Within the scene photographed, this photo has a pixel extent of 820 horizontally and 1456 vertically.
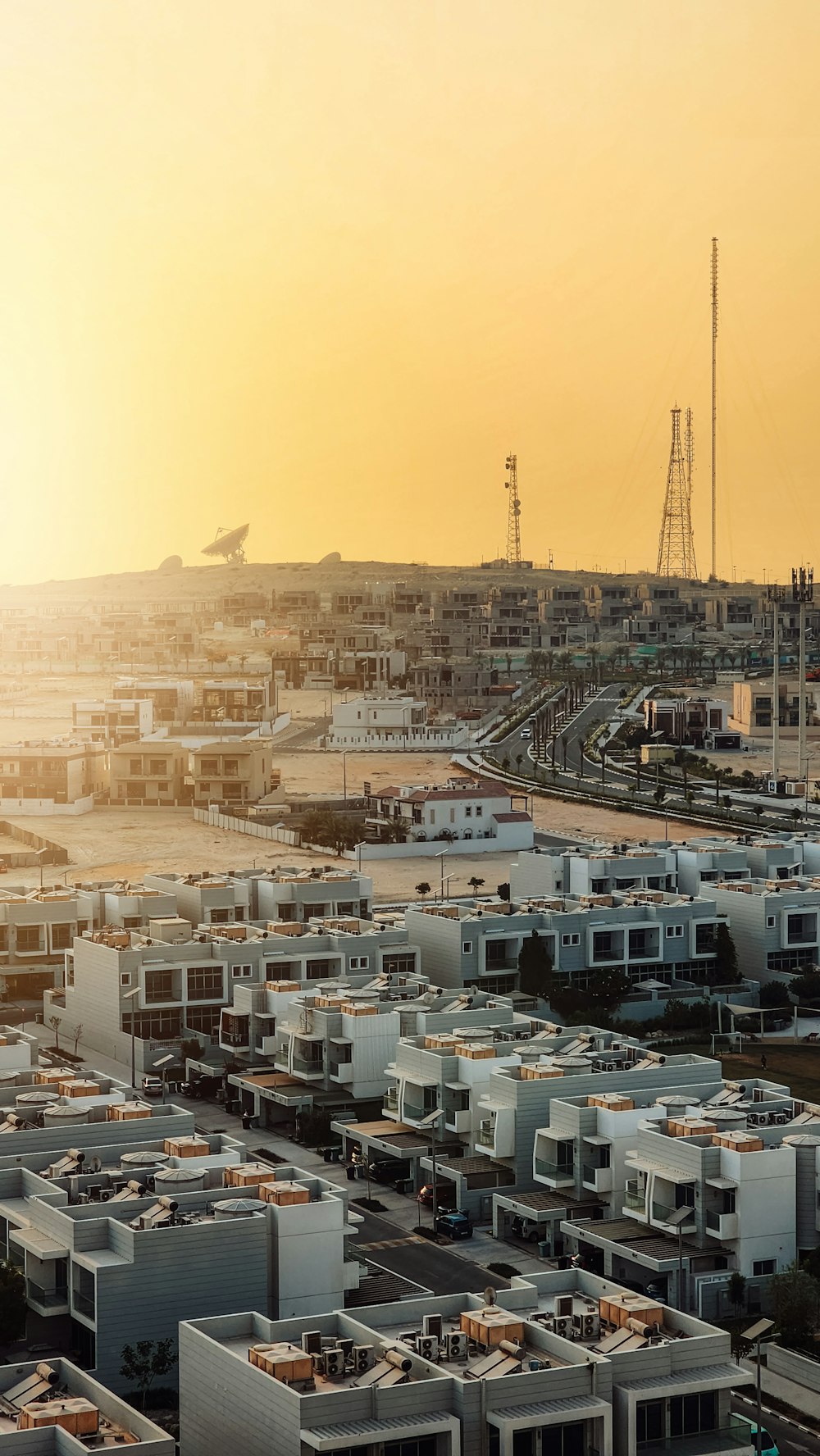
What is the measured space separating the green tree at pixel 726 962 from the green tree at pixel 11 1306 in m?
11.6

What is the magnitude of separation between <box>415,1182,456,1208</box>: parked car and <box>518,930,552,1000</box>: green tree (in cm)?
601

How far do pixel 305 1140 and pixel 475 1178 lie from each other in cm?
210

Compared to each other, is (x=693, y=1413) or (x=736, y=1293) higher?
(x=693, y=1413)

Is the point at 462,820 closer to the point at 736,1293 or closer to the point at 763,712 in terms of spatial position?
the point at 736,1293

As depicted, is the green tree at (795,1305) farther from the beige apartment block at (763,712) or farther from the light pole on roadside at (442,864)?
the beige apartment block at (763,712)

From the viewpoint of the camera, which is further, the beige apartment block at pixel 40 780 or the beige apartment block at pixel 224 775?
the beige apartment block at pixel 224 775

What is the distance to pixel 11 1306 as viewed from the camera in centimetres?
1141

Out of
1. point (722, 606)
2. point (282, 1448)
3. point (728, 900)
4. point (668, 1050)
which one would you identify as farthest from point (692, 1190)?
point (722, 606)

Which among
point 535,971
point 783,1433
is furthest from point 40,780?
point 783,1433

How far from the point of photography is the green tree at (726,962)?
2180 centimetres

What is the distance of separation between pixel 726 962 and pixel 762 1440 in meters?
11.8

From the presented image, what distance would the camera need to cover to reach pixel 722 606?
317 ft

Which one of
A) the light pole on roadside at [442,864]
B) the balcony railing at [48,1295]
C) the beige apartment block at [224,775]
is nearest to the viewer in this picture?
the balcony railing at [48,1295]

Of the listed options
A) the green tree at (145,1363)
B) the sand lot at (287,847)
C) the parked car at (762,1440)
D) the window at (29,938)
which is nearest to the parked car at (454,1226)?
the green tree at (145,1363)
